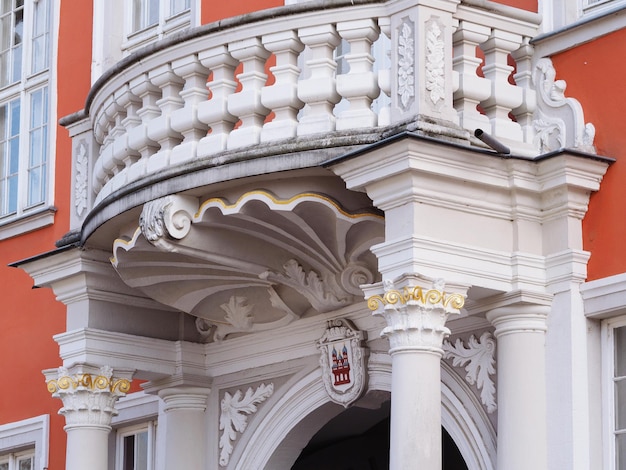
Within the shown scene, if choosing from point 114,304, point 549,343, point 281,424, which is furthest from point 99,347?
point 549,343

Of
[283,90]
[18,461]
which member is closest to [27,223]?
[18,461]

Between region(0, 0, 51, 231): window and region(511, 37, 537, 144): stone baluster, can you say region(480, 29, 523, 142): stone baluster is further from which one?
region(0, 0, 51, 231): window

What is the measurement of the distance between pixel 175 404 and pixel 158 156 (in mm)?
2655

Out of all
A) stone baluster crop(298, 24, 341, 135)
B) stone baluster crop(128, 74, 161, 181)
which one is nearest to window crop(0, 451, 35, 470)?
stone baluster crop(128, 74, 161, 181)

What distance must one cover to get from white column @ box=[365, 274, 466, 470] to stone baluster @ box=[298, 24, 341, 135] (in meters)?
1.09

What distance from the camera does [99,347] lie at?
39.5 ft

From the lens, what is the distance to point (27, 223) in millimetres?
14969

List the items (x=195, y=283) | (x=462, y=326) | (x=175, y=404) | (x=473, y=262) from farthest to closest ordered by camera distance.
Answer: (x=175, y=404)
(x=195, y=283)
(x=462, y=326)
(x=473, y=262)

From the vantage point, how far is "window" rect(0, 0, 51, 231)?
50.2 ft

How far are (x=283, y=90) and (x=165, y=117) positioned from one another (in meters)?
1.00

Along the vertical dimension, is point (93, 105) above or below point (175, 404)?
above

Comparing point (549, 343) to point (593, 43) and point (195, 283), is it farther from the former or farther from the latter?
point (195, 283)

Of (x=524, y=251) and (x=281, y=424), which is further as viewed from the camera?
(x=281, y=424)

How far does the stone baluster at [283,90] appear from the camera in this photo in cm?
1012
